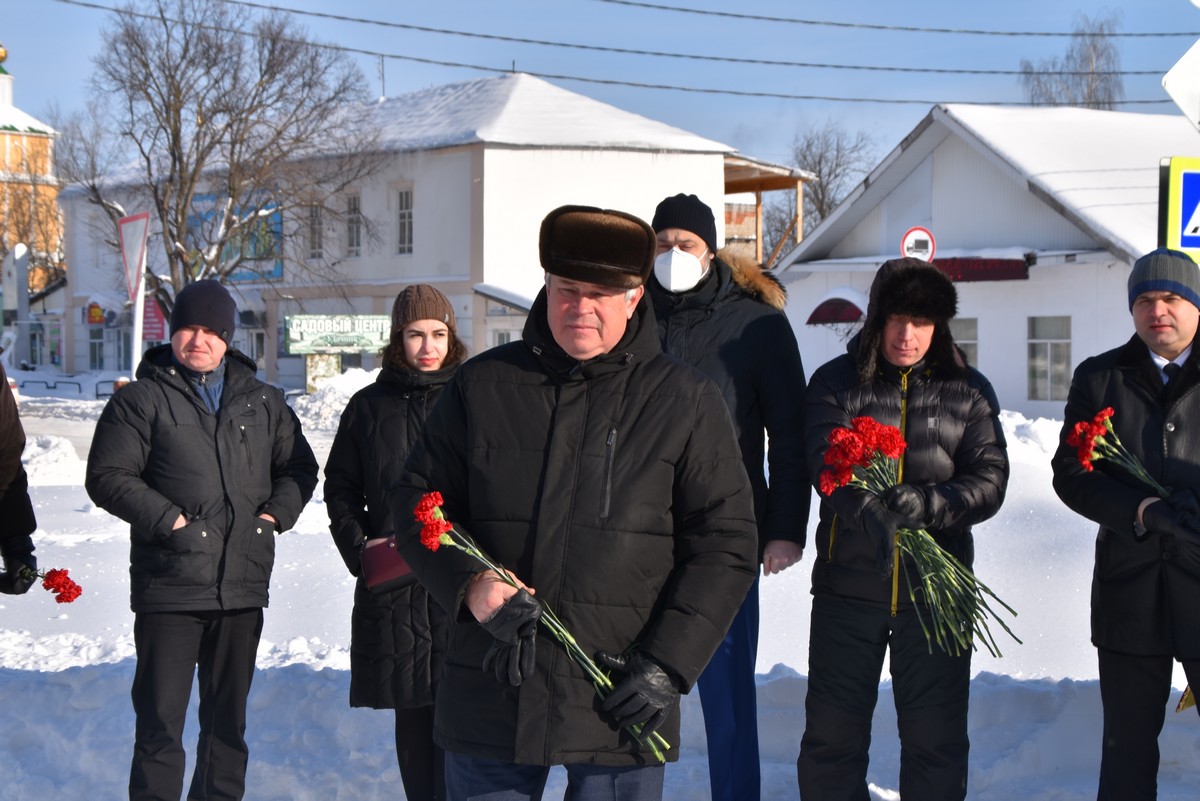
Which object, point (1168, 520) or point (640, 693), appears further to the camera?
A: point (1168, 520)

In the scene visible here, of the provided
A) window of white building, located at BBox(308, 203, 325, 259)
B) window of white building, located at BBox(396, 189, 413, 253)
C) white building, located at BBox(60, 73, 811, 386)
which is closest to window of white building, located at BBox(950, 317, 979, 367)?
white building, located at BBox(60, 73, 811, 386)

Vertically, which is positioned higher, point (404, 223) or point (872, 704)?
point (404, 223)

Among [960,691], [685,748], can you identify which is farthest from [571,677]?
[685,748]

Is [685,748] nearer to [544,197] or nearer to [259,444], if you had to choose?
[259,444]

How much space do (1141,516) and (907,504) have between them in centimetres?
72

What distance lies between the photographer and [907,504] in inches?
147

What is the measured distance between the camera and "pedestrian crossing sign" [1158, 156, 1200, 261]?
6066mm

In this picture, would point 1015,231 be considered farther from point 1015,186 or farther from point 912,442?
point 912,442

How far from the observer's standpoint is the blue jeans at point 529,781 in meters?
2.89

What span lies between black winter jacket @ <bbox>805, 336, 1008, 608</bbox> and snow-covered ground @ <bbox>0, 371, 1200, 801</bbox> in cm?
105

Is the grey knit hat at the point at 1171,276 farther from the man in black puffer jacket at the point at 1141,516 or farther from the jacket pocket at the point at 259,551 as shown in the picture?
the jacket pocket at the point at 259,551

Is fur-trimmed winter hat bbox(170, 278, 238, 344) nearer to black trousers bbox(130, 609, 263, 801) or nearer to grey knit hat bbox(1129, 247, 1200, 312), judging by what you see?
black trousers bbox(130, 609, 263, 801)

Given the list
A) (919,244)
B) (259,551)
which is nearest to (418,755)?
(259,551)

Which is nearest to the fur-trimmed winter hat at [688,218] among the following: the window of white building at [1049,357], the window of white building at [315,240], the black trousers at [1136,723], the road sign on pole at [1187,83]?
the black trousers at [1136,723]
